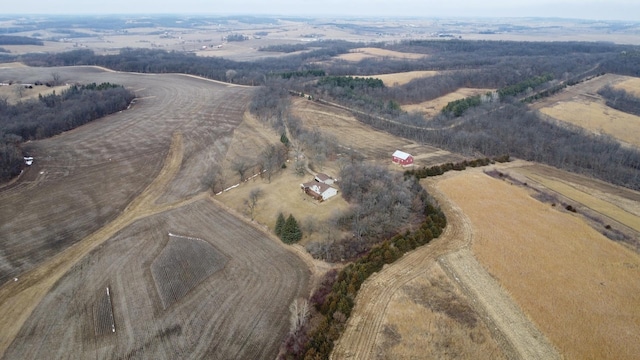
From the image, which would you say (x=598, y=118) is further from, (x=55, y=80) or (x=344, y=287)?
(x=55, y=80)

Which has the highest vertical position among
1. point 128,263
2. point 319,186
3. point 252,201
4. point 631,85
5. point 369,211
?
point 631,85

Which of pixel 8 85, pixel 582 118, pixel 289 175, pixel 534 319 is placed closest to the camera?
pixel 534 319

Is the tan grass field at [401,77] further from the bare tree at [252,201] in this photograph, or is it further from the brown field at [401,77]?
the bare tree at [252,201]

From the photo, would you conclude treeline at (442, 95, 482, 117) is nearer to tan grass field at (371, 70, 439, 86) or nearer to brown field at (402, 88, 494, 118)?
brown field at (402, 88, 494, 118)

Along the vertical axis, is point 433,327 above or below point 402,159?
below

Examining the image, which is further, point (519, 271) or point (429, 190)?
point (429, 190)

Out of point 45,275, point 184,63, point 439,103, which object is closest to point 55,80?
point 184,63

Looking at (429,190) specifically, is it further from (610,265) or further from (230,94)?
(230,94)

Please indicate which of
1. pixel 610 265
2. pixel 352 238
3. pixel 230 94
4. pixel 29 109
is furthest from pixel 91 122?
pixel 610 265
